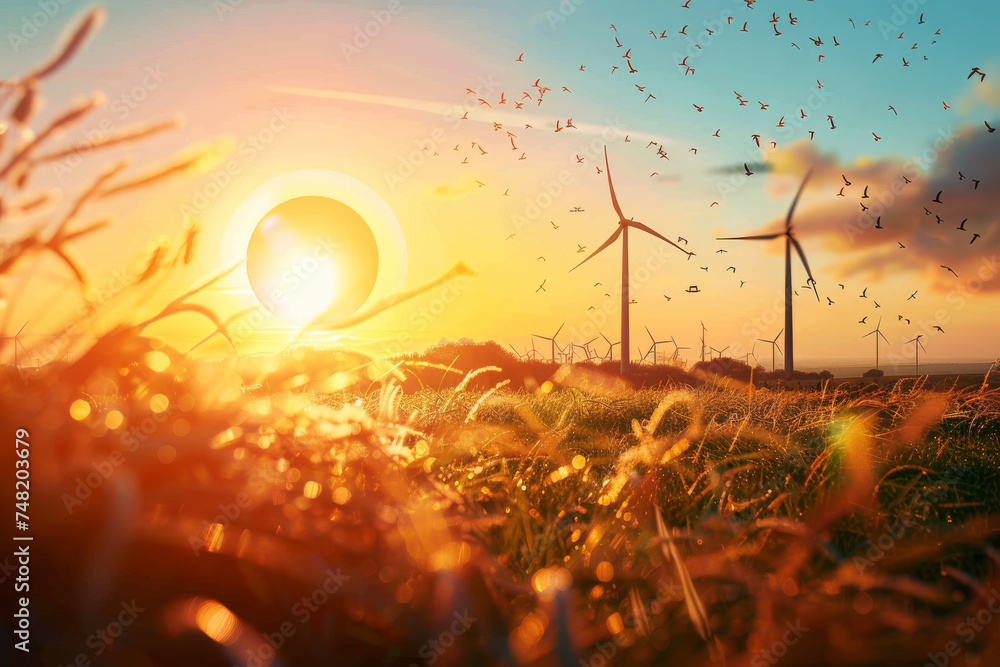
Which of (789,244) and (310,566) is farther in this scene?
(789,244)

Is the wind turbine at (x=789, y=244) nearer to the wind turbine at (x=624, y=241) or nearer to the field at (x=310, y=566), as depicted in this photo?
the wind turbine at (x=624, y=241)

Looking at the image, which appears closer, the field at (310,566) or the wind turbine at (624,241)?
the field at (310,566)

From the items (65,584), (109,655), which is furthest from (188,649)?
(65,584)

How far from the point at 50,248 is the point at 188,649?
786 millimetres

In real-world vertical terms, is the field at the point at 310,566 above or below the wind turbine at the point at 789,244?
below

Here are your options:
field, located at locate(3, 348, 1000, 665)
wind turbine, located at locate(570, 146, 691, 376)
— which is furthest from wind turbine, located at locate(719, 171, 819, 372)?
field, located at locate(3, 348, 1000, 665)

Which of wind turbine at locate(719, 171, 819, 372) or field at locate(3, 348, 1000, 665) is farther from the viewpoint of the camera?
wind turbine at locate(719, 171, 819, 372)

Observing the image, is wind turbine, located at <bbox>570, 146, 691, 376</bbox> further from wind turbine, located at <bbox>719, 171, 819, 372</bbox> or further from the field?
the field

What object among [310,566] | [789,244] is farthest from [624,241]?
[310,566]

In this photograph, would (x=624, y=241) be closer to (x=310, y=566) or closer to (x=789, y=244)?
(x=789, y=244)

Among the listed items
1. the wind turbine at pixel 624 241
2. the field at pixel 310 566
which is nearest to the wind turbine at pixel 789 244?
the wind turbine at pixel 624 241

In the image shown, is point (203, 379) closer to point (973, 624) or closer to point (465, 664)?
point (465, 664)

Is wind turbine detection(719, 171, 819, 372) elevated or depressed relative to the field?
elevated

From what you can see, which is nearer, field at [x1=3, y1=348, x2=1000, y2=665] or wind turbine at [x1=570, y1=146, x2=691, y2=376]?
field at [x1=3, y1=348, x2=1000, y2=665]
